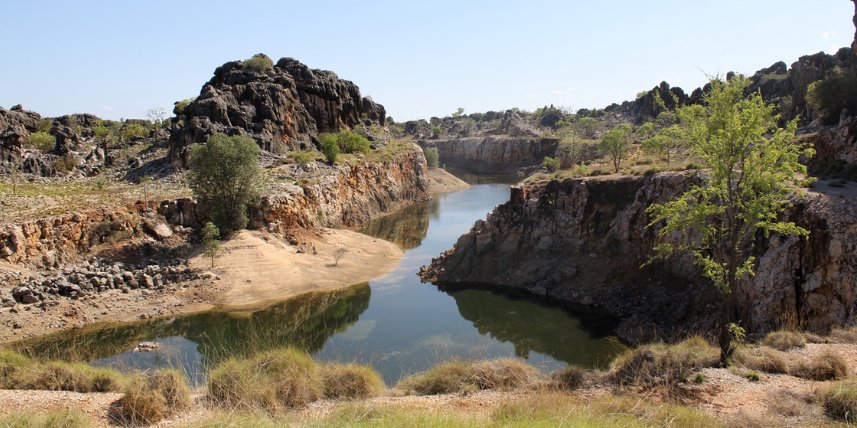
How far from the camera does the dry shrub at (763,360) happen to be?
14.2 meters

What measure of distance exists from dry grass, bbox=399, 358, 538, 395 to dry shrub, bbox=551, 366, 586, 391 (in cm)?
70

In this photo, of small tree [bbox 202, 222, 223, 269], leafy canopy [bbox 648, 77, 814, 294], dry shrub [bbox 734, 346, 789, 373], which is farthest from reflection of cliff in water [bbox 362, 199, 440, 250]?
leafy canopy [bbox 648, 77, 814, 294]

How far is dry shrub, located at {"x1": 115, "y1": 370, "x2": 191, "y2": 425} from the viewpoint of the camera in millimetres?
11430

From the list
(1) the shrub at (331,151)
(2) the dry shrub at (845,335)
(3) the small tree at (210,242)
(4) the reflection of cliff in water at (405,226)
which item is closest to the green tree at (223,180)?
(3) the small tree at (210,242)

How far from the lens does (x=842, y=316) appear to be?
19.2m

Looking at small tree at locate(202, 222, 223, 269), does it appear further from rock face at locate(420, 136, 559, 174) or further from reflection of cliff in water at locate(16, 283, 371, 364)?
rock face at locate(420, 136, 559, 174)

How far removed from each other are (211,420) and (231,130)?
180ft

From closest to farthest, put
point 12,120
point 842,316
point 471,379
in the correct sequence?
point 471,379 < point 842,316 < point 12,120

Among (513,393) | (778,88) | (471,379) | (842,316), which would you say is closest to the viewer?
(513,393)

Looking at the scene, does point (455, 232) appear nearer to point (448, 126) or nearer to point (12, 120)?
point (12, 120)

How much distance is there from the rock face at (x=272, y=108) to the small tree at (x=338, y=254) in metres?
21.1

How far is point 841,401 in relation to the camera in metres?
10.8

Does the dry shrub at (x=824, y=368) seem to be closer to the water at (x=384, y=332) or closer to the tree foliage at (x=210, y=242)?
the water at (x=384, y=332)

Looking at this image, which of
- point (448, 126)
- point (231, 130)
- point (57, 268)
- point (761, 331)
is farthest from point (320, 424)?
point (448, 126)
